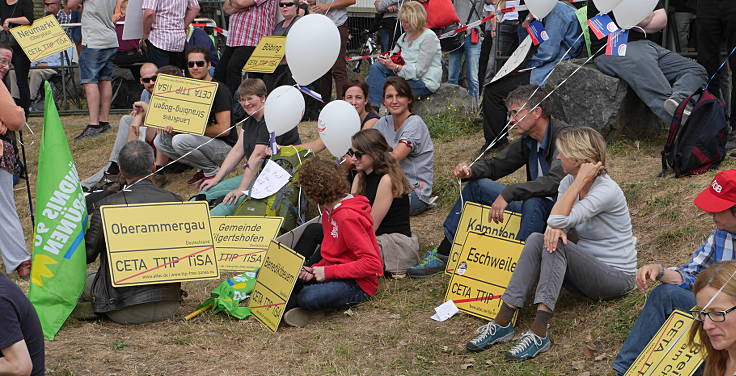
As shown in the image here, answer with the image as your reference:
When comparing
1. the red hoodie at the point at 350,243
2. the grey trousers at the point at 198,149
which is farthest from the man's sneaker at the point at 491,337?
the grey trousers at the point at 198,149

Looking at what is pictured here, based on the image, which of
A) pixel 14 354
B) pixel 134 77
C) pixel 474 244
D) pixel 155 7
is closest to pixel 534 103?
pixel 474 244

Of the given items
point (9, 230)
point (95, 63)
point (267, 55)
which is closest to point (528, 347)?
point (9, 230)

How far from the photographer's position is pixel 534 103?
20.1 ft

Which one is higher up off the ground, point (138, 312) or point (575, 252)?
point (575, 252)

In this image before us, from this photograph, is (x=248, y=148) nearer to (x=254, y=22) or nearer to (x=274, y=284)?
(x=254, y=22)

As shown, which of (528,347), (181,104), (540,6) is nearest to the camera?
(528,347)

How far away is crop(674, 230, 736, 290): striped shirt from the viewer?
4.25 metres

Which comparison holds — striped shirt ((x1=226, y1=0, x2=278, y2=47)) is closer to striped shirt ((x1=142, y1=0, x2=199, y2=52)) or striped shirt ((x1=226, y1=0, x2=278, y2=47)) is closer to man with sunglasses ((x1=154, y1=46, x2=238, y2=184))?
striped shirt ((x1=142, y1=0, x2=199, y2=52))

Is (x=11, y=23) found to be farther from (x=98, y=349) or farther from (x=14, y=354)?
(x=14, y=354)

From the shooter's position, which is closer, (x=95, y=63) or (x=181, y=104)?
(x=181, y=104)

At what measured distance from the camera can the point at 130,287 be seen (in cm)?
582

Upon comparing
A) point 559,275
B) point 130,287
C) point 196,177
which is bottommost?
point 196,177

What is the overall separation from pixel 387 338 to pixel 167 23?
572 centimetres

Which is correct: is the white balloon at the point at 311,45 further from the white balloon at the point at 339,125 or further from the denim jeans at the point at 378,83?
the denim jeans at the point at 378,83
